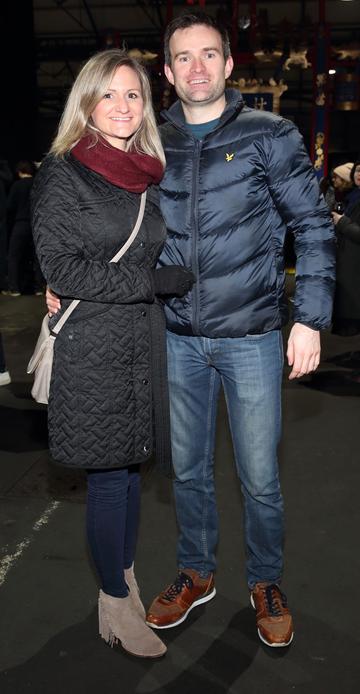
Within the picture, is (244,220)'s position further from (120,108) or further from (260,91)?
(260,91)

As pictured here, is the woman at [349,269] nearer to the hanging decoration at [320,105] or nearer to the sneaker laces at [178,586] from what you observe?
the sneaker laces at [178,586]

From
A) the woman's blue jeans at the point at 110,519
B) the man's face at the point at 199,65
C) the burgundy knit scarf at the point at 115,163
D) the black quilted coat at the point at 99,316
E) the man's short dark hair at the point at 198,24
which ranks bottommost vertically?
the woman's blue jeans at the point at 110,519

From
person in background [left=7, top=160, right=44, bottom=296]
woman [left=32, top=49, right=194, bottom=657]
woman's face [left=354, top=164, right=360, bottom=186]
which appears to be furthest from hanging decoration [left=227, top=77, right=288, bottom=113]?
woman [left=32, top=49, right=194, bottom=657]

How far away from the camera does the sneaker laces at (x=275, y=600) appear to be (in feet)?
8.27

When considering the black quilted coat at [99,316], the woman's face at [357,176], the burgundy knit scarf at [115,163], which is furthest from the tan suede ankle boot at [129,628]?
the woman's face at [357,176]

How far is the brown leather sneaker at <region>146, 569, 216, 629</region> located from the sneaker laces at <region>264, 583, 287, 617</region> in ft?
0.82

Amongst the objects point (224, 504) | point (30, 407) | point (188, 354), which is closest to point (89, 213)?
point (188, 354)

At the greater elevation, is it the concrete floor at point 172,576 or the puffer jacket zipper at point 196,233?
the puffer jacket zipper at point 196,233

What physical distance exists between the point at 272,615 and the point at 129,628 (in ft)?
1.51

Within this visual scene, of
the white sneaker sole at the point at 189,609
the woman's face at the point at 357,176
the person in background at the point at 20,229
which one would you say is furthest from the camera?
the person in background at the point at 20,229

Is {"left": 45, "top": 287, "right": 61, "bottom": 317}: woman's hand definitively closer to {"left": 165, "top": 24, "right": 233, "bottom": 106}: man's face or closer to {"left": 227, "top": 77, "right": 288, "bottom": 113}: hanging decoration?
{"left": 165, "top": 24, "right": 233, "bottom": 106}: man's face

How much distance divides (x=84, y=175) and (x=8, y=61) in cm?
1153

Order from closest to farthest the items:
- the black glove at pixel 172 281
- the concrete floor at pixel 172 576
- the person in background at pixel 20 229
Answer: the black glove at pixel 172 281, the concrete floor at pixel 172 576, the person in background at pixel 20 229

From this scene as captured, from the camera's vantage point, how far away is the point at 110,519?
7.54 ft
